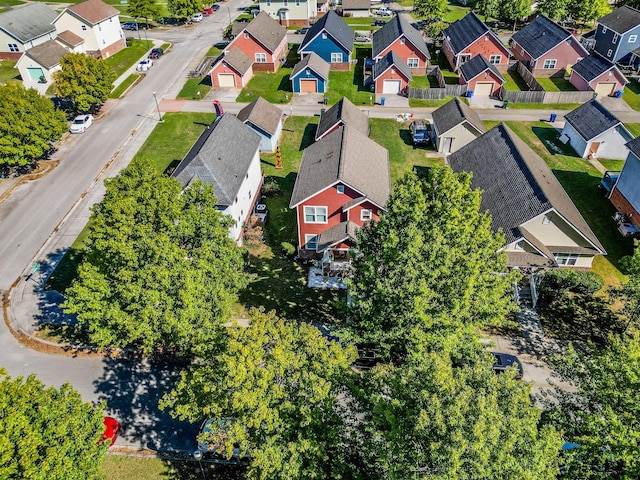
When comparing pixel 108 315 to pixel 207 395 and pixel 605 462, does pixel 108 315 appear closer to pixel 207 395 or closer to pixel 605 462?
pixel 207 395

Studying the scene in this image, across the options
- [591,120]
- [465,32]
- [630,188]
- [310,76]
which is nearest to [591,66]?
[591,120]

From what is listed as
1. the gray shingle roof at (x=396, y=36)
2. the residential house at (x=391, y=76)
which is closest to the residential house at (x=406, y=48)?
the gray shingle roof at (x=396, y=36)

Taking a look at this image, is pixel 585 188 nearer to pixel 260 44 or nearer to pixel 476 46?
pixel 476 46

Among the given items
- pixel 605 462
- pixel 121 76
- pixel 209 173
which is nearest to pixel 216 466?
pixel 605 462

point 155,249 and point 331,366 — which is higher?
point 155,249

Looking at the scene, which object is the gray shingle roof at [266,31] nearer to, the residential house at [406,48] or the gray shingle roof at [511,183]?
the residential house at [406,48]

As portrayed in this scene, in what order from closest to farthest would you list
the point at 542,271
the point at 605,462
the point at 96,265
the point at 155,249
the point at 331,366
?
the point at 605,462
the point at 331,366
the point at 155,249
the point at 96,265
the point at 542,271
